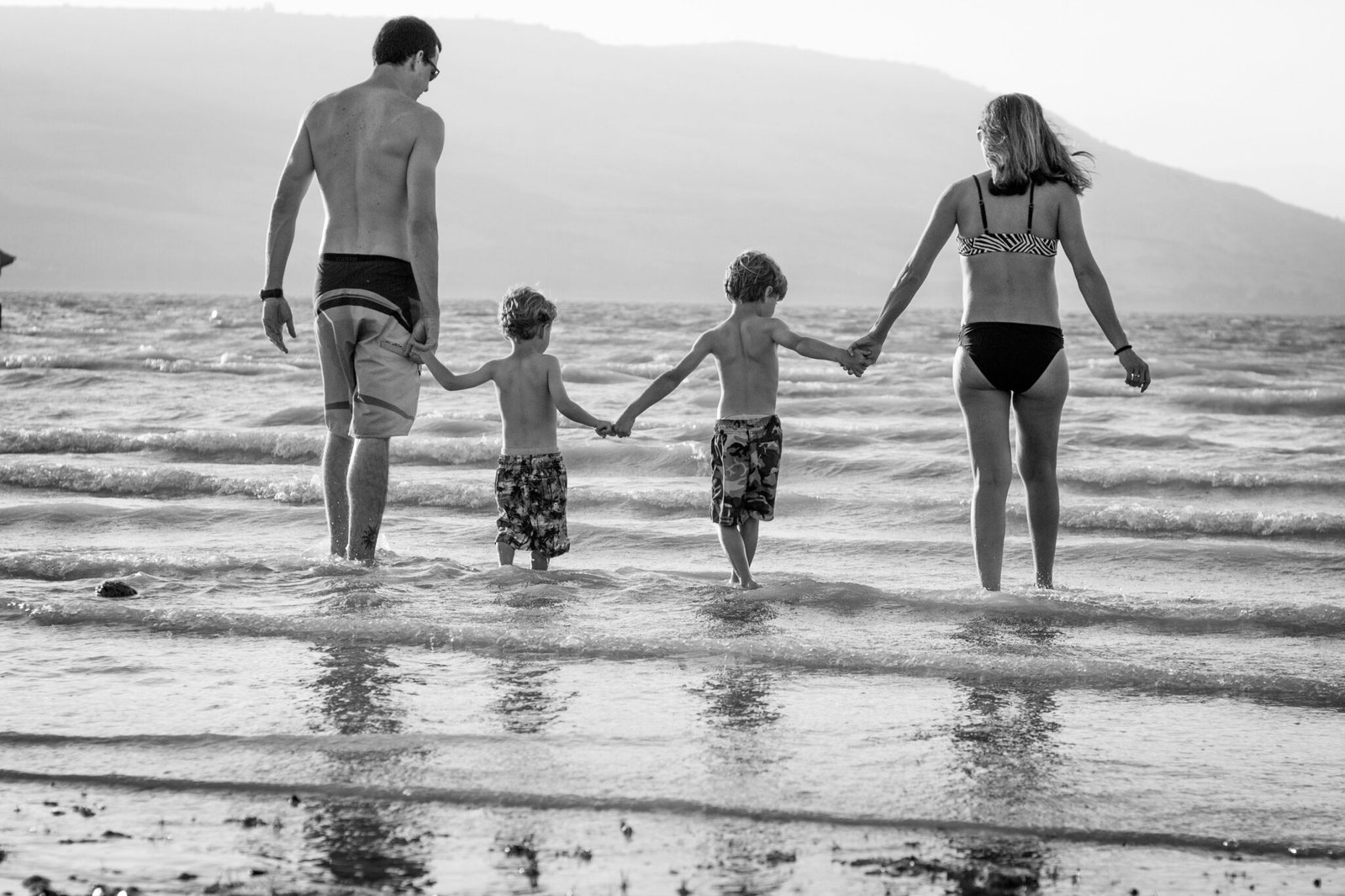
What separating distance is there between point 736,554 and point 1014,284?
1.47m

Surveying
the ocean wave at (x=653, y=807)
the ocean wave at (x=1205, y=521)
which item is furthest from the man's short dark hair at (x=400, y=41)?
the ocean wave at (x=1205, y=521)

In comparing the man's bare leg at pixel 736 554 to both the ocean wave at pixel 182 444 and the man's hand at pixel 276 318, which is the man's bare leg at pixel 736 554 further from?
the ocean wave at pixel 182 444

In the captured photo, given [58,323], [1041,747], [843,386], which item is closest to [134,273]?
[58,323]

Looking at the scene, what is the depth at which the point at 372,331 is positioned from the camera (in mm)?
5340

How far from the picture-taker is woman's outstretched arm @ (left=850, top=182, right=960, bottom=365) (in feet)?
16.4

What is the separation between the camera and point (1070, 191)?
197 inches

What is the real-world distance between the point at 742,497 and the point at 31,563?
2833 millimetres

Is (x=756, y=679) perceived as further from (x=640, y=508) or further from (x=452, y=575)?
(x=640, y=508)

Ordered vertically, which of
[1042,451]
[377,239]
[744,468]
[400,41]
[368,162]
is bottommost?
[744,468]

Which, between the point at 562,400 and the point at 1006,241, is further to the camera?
the point at 562,400

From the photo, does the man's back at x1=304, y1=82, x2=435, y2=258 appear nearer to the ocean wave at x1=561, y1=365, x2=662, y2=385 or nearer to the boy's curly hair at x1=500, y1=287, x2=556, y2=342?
the boy's curly hair at x1=500, y1=287, x2=556, y2=342

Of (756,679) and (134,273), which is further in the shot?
(134,273)

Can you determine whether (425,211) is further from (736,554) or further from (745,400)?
(736,554)

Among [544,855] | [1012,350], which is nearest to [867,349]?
[1012,350]
